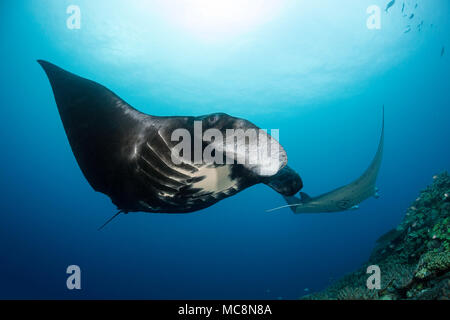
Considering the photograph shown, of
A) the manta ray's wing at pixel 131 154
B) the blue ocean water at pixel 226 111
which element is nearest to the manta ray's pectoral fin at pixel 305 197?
the manta ray's wing at pixel 131 154

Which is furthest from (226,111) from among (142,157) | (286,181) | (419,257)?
(142,157)

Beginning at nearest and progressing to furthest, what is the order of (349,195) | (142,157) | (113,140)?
(142,157)
(113,140)
(349,195)

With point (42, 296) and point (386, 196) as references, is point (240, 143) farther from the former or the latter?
point (386, 196)

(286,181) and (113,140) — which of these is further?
(286,181)

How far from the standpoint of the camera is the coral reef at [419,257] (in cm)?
326

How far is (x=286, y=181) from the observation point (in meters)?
3.56

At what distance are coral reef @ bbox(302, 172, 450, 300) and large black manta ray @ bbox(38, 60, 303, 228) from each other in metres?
2.28

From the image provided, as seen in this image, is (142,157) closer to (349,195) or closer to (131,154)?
(131,154)

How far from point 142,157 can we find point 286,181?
2.19 meters

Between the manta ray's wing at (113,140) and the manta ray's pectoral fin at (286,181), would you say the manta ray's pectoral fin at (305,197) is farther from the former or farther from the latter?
the manta ray's wing at (113,140)

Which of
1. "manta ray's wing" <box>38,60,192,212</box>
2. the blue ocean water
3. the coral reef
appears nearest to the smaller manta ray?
the coral reef

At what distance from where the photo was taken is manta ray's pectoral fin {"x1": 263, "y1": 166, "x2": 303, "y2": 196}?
353 cm

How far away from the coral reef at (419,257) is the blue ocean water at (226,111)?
17501 millimetres
